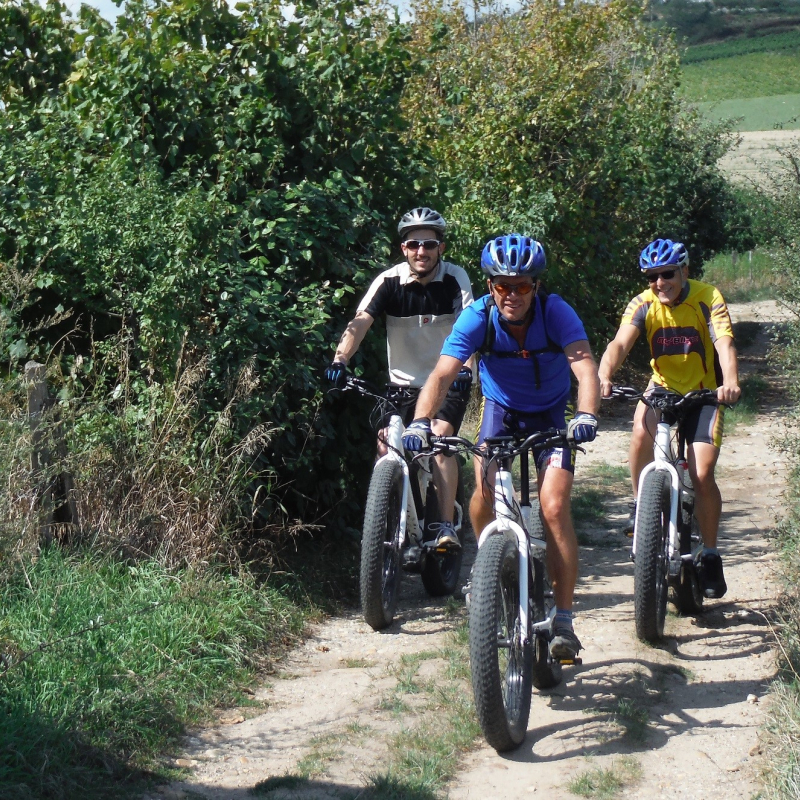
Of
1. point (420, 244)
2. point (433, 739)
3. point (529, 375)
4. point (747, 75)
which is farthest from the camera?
point (747, 75)

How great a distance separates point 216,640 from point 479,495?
145 centimetres

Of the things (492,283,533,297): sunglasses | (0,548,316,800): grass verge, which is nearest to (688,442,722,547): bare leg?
(492,283,533,297): sunglasses

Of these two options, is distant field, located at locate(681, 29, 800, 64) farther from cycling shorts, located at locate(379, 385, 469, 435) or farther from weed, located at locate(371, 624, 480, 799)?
weed, located at locate(371, 624, 480, 799)

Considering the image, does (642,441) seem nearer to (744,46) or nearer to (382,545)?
(382,545)

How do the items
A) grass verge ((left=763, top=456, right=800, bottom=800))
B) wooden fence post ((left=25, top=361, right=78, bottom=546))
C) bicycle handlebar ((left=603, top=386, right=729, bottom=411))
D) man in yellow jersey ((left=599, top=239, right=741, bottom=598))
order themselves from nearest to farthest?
Result: grass verge ((left=763, top=456, right=800, bottom=800)) < wooden fence post ((left=25, top=361, right=78, bottom=546)) < bicycle handlebar ((left=603, top=386, right=729, bottom=411)) < man in yellow jersey ((left=599, top=239, right=741, bottom=598))

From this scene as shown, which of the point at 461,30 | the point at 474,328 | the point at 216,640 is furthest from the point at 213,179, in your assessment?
the point at 461,30

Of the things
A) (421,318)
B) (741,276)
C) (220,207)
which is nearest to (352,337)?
(421,318)

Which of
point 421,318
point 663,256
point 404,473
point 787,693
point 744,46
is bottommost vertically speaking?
point 787,693

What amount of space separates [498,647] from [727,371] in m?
2.27

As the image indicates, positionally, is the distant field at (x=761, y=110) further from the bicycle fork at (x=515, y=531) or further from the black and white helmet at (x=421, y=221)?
the bicycle fork at (x=515, y=531)

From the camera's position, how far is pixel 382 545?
5793mm

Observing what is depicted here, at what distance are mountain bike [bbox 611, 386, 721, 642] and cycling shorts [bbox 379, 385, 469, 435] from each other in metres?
0.91

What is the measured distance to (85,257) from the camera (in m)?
6.11

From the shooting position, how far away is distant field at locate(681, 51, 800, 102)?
52969mm
